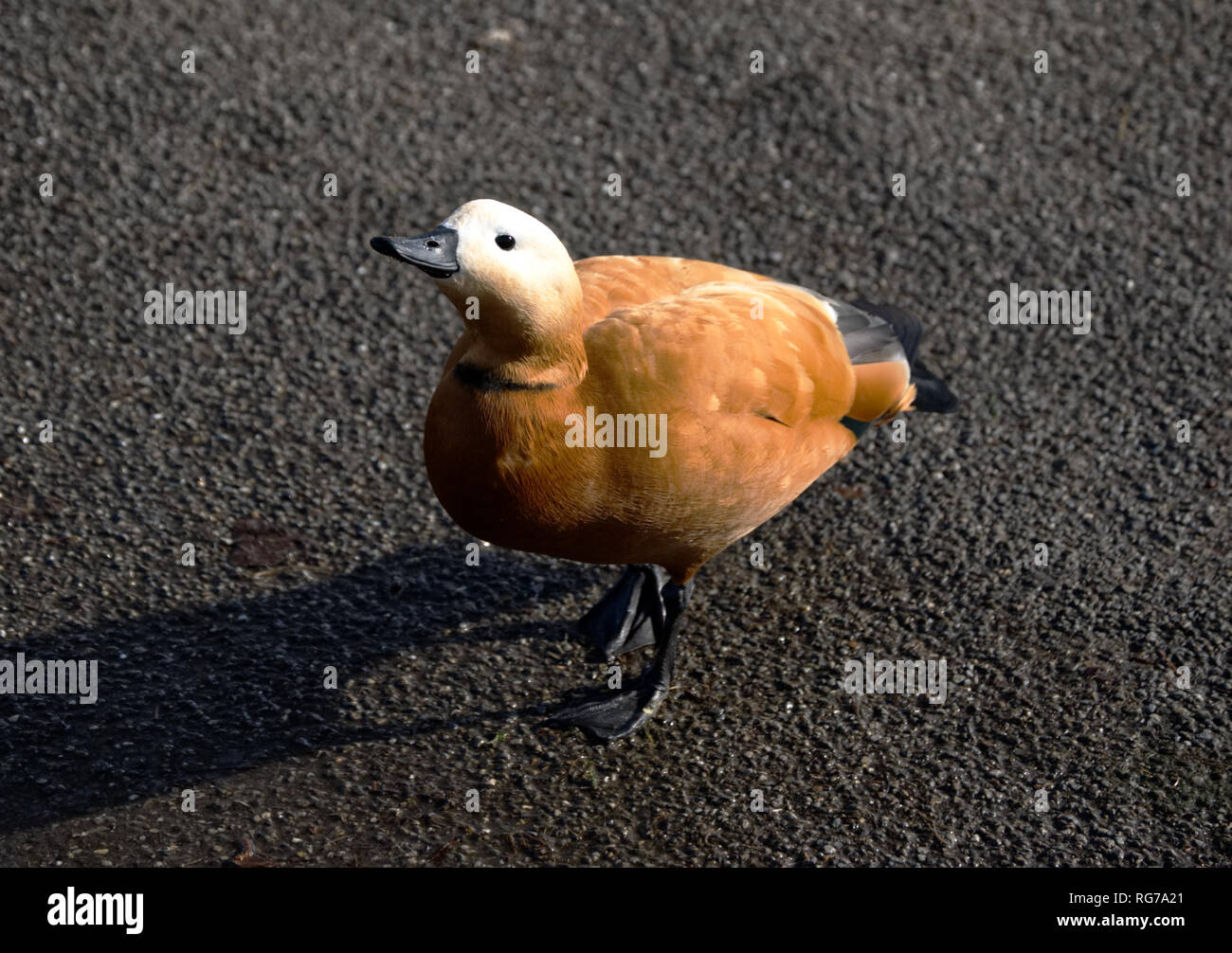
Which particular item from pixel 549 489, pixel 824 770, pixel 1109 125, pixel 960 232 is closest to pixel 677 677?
pixel 824 770

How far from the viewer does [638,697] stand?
14.2ft

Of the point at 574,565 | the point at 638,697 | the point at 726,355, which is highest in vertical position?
the point at 726,355

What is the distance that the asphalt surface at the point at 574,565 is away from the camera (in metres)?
4.01

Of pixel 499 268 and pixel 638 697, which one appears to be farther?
pixel 638 697

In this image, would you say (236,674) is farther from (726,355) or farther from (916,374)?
(916,374)

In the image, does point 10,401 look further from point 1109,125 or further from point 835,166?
point 1109,125

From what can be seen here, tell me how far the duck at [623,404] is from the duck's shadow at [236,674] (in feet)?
1.98

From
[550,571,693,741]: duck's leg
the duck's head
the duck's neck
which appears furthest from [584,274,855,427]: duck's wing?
[550,571,693,741]: duck's leg

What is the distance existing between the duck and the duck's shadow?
60 centimetres

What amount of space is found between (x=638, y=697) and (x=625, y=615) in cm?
39

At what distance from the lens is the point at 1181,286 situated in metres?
5.90

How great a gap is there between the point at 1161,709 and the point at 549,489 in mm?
2221

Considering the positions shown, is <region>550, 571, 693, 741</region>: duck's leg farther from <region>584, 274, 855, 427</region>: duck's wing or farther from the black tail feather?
the black tail feather

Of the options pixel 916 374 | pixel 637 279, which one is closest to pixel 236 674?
pixel 637 279
